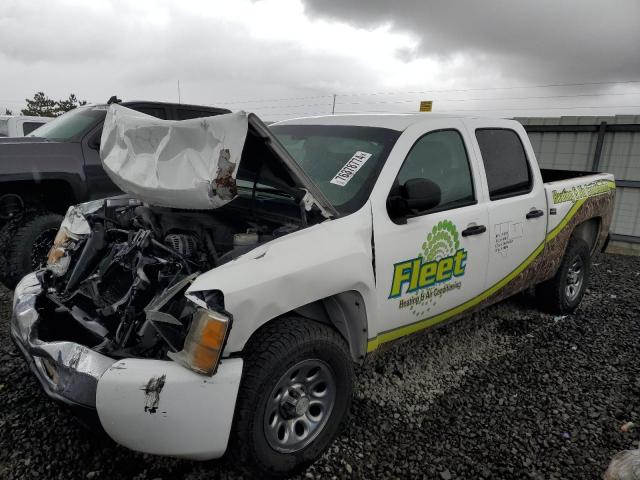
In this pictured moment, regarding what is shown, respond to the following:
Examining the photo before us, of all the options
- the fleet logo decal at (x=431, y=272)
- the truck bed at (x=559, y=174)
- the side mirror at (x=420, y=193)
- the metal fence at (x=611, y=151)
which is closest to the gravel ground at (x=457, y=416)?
the fleet logo decal at (x=431, y=272)

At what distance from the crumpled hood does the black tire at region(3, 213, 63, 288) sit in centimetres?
199

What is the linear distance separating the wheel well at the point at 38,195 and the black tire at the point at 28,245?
47 cm

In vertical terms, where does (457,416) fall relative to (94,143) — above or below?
below

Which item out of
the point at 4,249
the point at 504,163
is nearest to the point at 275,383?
the point at 504,163

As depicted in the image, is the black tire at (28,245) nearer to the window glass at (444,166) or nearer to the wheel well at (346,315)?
the wheel well at (346,315)

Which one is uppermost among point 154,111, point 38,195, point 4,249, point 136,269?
point 154,111

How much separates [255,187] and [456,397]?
6.16 feet

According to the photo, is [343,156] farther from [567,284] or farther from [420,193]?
[567,284]

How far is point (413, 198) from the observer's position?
93.7 inches

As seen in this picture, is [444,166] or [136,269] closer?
[136,269]

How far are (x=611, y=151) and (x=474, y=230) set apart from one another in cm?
670

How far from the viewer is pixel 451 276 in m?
2.87

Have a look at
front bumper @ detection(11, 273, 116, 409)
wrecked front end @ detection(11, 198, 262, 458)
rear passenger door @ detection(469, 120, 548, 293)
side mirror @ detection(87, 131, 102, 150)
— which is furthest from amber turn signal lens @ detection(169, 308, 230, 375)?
side mirror @ detection(87, 131, 102, 150)

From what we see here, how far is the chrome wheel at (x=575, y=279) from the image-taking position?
4.35 m
